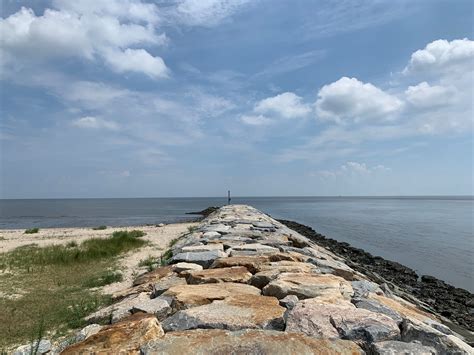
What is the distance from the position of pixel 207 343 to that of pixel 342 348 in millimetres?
806

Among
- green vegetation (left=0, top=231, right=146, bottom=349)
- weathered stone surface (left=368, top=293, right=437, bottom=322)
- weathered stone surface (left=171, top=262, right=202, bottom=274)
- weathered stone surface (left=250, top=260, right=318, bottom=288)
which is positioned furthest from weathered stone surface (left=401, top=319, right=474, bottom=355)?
weathered stone surface (left=171, top=262, right=202, bottom=274)

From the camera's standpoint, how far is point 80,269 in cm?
860

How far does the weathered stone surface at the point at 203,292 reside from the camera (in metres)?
3.29

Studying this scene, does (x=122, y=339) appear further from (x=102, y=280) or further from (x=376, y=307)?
(x=102, y=280)

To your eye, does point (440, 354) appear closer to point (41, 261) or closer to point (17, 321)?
point (17, 321)

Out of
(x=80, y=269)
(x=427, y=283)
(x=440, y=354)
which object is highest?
(x=440, y=354)

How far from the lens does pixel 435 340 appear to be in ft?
7.70

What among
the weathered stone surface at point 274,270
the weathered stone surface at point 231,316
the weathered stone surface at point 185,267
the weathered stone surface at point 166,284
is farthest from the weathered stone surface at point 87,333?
the weathered stone surface at point 185,267

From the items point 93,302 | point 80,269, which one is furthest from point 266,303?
point 80,269

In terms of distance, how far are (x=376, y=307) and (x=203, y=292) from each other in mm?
1507

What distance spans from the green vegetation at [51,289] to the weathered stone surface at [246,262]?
172 cm

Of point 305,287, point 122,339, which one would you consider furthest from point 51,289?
point 305,287

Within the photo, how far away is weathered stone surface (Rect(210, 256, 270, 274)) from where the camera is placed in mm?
4583

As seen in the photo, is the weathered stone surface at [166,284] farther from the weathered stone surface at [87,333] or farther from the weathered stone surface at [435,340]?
the weathered stone surface at [435,340]
